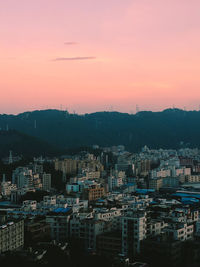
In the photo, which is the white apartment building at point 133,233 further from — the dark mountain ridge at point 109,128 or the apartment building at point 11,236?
the dark mountain ridge at point 109,128

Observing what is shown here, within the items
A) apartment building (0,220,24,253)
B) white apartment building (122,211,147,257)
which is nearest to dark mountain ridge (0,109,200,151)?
apartment building (0,220,24,253)

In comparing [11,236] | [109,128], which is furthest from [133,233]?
[109,128]

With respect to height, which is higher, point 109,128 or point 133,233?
point 109,128

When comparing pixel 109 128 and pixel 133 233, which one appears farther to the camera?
pixel 109 128

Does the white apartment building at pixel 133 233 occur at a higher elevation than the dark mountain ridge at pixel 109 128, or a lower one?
lower

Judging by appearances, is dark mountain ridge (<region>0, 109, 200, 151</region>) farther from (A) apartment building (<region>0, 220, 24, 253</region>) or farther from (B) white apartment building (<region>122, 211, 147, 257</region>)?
(B) white apartment building (<region>122, 211, 147, 257</region>)

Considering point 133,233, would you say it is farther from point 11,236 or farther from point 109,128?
point 109,128

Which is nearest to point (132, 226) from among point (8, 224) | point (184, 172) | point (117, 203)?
point (8, 224)

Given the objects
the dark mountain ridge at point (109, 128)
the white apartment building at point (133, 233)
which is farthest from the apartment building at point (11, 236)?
the dark mountain ridge at point (109, 128)
